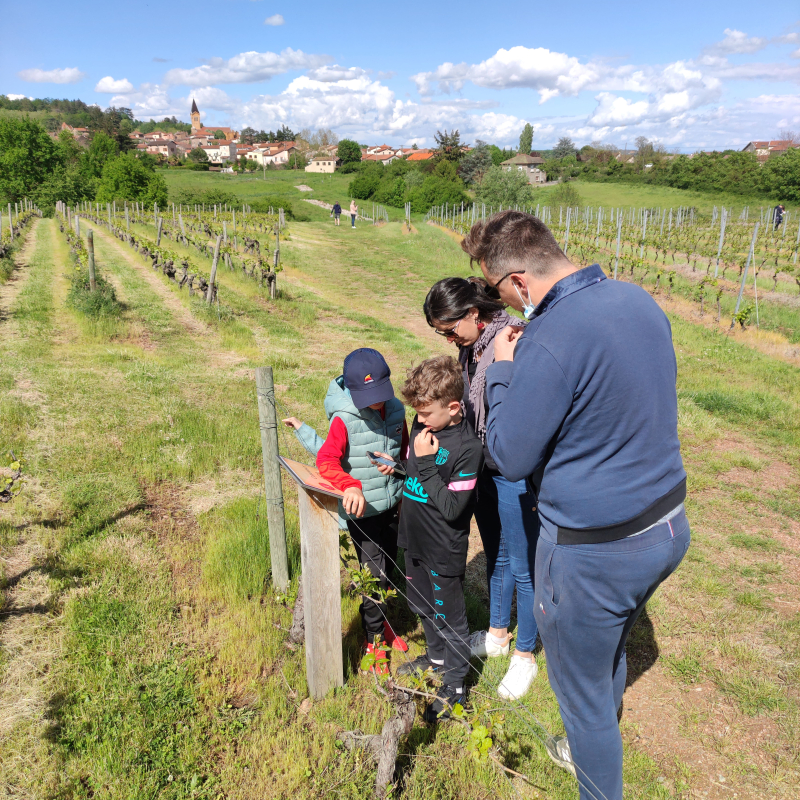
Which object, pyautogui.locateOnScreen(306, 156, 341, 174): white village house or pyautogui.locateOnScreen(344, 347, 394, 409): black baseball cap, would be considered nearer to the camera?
pyautogui.locateOnScreen(344, 347, 394, 409): black baseball cap

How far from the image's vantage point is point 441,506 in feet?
6.72

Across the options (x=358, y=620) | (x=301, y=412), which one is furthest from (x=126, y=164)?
(x=358, y=620)

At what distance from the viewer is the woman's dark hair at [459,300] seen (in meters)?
2.20

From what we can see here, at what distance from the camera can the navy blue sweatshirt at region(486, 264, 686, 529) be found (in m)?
1.33

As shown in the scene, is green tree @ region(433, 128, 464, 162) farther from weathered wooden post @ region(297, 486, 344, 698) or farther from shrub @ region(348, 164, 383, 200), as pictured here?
weathered wooden post @ region(297, 486, 344, 698)

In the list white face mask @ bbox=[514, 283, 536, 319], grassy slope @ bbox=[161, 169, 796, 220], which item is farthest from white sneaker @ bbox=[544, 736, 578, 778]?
grassy slope @ bbox=[161, 169, 796, 220]

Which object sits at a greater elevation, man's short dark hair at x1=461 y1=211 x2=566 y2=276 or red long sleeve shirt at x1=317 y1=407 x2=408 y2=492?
man's short dark hair at x1=461 y1=211 x2=566 y2=276

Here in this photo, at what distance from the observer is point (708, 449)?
548 cm

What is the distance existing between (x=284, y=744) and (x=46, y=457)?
10.5ft

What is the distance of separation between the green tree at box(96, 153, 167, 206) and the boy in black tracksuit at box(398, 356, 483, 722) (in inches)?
2052

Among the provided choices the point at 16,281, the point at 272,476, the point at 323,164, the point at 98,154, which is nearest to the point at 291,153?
the point at 323,164

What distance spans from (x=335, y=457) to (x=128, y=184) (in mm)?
55002

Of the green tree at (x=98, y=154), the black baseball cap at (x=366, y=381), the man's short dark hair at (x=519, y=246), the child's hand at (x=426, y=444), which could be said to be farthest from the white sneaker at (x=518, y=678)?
the green tree at (x=98, y=154)

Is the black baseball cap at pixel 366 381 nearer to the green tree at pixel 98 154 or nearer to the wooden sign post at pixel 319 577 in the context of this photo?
the wooden sign post at pixel 319 577
